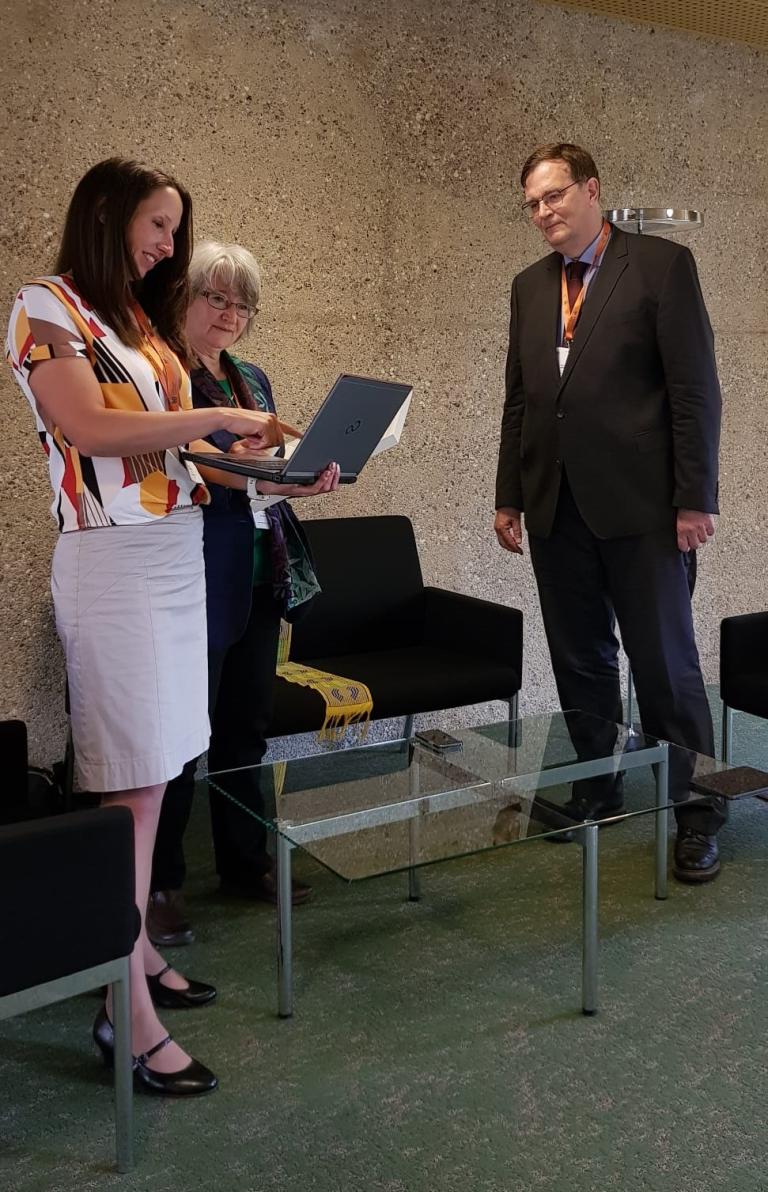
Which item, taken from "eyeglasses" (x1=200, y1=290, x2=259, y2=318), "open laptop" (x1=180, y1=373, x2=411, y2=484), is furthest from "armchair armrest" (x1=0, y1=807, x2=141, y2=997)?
"eyeglasses" (x1=200, y1=290, x2=259, y2=318)

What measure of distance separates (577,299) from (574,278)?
0.07 metres

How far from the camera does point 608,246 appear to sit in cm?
346

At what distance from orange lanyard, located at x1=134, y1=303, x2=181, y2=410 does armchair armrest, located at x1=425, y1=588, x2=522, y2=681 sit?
1.91 meters

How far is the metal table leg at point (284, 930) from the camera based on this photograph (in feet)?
8.02

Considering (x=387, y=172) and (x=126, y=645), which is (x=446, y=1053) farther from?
(x=387, y=172)

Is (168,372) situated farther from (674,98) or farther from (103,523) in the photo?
(674,98)

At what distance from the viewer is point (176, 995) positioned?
8.43ft

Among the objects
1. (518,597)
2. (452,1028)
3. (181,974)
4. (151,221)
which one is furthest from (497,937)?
(518,597)

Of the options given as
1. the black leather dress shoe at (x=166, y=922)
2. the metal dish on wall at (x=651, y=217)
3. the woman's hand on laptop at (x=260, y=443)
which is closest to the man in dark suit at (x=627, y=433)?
the metal dish on wall at (x=651, y=217)

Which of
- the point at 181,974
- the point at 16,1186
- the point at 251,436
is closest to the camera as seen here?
the point at 16,1186

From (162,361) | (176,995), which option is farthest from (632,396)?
(176,995)

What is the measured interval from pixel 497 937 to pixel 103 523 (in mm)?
1538

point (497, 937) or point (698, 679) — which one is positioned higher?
point (698, 679)

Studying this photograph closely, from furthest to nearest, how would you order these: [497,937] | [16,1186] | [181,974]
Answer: [497,937] → [181,974] → [16,1186]
